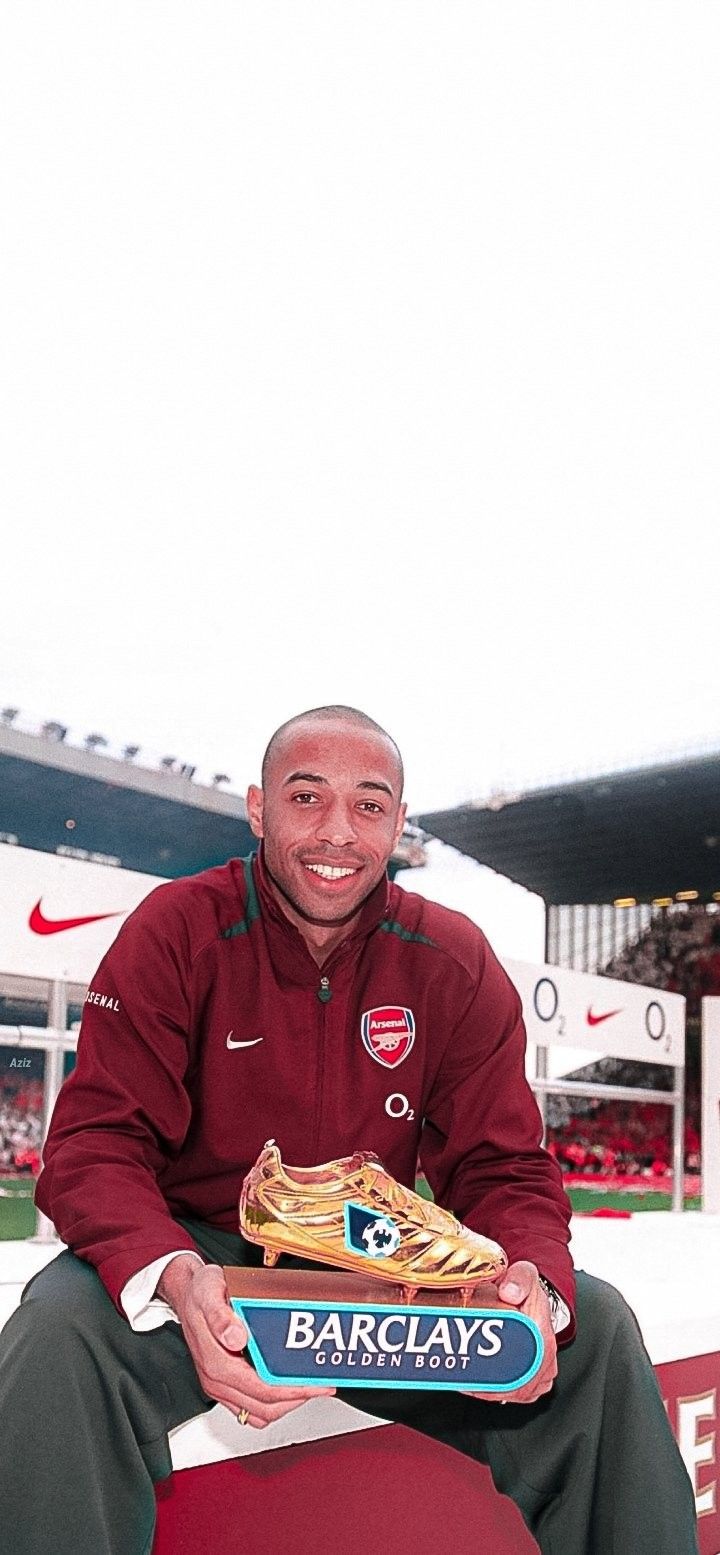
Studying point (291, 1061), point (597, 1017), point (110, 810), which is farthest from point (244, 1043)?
point (110, 810)

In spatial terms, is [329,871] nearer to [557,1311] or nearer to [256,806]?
[256,806]

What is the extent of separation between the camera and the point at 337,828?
1.16 metres

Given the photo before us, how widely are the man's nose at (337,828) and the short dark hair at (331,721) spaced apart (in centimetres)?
8

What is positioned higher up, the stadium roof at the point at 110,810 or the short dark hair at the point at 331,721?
the stadium roof at the point at 110,810

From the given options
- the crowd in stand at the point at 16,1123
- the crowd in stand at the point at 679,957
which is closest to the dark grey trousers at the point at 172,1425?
the crowd in stand at the point at 16,1123

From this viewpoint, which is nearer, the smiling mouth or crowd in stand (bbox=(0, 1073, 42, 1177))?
the smiling mouth

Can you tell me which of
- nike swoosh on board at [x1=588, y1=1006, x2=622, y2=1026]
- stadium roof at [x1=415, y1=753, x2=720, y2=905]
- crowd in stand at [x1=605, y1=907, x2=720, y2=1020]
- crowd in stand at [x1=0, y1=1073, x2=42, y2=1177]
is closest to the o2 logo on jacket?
nike swoosh on board at [x1=588, y1=1006, x2=622, y2=1026]

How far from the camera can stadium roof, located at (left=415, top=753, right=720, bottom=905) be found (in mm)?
16641

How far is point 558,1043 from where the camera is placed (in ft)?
12.3

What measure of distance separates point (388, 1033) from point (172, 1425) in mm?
385

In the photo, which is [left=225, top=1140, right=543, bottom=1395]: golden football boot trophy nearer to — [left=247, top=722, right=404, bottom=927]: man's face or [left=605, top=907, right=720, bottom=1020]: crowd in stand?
[left=247, top=722, right=404, bottom=927]: man's face

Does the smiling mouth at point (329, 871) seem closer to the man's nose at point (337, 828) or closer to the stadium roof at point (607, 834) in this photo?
the man's nose at point (337, 828)

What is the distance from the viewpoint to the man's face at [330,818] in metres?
1.17

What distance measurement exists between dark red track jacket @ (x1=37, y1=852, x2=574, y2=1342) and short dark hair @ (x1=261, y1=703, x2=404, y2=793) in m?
0.12
